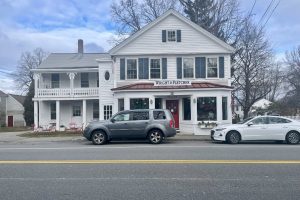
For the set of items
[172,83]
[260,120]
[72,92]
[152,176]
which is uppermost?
[172,83]

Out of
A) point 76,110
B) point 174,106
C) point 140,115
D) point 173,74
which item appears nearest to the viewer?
point 140,115

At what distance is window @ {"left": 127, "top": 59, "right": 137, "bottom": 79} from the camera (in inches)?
1112

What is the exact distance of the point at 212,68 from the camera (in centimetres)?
2825

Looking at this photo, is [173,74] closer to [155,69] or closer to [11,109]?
[155,69]

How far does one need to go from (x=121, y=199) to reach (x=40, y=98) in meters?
27.9

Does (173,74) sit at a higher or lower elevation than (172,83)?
higher

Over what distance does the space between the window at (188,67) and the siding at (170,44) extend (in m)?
0.65

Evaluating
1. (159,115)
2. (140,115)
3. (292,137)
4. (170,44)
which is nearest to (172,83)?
(170,44)

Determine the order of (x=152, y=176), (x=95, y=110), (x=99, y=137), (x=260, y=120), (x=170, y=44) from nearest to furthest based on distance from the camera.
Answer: (x=152, y=176) → (x=99, y=137) → (x=260, y=120) → (x=170, y=44) → (x=95, y=110)

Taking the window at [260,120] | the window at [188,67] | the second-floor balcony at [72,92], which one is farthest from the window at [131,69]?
the window at [260,120]

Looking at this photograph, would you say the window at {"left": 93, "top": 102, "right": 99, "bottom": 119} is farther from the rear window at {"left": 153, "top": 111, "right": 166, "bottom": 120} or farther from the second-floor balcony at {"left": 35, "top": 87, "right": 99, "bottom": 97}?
the rear window at {"left": 153, "top": 111, "right": 166, "bottom": 120}

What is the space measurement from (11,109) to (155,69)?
173 feet

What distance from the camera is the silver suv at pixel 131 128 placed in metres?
19.1

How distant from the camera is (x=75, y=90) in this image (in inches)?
1310
